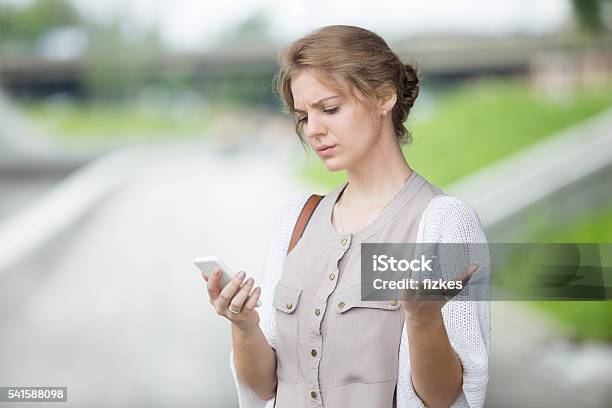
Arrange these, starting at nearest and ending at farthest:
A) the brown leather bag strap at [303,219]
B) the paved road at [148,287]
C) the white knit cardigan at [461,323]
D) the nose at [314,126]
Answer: the white knit cardigan at [461,323], the nose at [314,126], the brown leather bag strap at [303,219], the paved road at [148,287]

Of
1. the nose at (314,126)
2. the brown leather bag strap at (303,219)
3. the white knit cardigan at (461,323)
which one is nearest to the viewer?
the white knit cardigan at (461,323)

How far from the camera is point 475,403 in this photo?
1.52 m

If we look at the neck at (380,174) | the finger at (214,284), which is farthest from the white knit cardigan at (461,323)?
the finger at (214,284)

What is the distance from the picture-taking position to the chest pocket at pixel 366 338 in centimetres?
152

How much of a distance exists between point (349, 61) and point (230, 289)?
1.41 feet

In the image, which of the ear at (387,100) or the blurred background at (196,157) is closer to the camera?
the ear at (387,100)

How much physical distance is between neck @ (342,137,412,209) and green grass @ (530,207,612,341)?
2.53m

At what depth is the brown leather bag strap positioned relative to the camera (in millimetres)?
1693

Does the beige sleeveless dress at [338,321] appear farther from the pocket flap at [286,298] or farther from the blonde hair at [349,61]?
the blonde hair at [349,61]

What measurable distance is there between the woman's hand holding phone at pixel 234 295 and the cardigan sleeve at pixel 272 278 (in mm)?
129

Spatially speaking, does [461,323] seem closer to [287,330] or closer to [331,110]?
[287,330]

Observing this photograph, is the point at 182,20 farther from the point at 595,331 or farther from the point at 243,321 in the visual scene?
the point at 243,321

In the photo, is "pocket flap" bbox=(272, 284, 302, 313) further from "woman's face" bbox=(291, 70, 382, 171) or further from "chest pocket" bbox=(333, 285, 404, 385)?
"woman's face" bbox=(291, 70, 382, 171)

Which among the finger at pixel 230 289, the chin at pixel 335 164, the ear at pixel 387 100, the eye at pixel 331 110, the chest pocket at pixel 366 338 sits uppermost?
the ear at pixel 387 100
